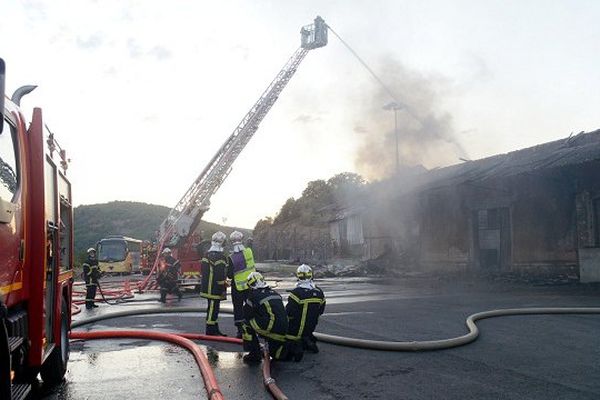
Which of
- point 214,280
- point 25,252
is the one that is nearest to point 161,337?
point 214,280

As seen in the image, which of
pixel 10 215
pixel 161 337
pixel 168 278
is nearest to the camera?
pixel 10 215

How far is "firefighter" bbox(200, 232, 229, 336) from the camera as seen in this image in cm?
767

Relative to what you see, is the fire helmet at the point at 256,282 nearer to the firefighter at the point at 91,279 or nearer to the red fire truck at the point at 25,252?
the red fire truck at the point at 25,252

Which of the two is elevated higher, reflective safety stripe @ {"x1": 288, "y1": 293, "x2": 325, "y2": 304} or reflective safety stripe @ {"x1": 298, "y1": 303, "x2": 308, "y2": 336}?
reflective safety stripe @ {"x1": 288, "y1": 293, "x2": 325, "y2": 304}

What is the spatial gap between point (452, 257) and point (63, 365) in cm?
1888

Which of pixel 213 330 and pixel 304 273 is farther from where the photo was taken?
pixel 213 330

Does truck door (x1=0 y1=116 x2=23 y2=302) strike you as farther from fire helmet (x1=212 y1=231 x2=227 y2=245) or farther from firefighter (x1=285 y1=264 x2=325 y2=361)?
fire helmet (x1=212 y1=231 x2=227 y2=245)

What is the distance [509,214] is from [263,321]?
51.2ft

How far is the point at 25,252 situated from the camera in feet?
11.9

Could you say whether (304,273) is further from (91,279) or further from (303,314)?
(91,279)

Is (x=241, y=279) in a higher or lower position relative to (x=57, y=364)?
higher

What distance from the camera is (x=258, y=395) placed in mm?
4875

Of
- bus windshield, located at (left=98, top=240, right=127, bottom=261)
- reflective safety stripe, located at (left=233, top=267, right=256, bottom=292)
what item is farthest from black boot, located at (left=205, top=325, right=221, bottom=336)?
bus windshield, located at (left=98, top=240, right=127, bottom=261)

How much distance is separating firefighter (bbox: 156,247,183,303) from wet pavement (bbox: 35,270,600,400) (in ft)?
13.3
